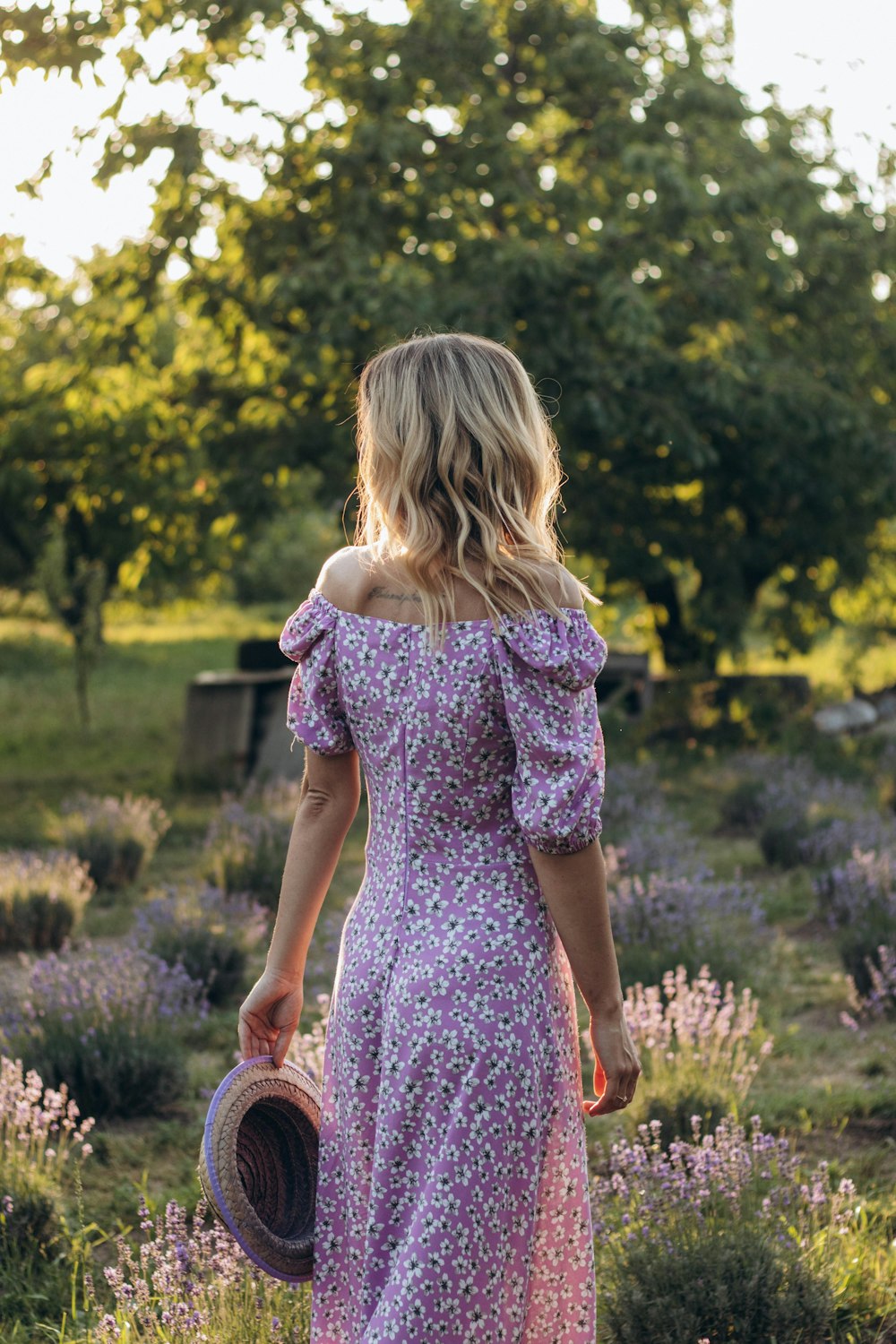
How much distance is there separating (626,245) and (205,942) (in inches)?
265

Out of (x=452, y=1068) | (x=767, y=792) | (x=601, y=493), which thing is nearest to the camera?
(x=452, y=1068)

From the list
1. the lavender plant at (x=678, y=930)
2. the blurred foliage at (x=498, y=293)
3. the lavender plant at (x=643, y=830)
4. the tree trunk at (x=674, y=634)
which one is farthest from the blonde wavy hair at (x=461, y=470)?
the tree trunk at (x=674, y=634)

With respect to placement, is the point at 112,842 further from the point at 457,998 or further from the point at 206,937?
the point at 457,998

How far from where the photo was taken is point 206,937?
18.3 ft

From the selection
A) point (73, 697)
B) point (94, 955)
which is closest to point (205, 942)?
point (94, 955)

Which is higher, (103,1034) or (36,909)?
(103,1034)

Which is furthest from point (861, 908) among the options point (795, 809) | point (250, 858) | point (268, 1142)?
point (268, 1142)

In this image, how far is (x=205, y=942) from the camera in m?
5.56

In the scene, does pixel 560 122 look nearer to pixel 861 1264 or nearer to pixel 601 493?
pixel 601 493

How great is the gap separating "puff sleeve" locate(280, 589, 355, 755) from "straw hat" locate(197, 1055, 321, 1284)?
560 millimetres

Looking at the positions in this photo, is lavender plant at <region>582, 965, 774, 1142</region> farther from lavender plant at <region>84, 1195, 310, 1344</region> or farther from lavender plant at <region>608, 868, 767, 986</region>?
lavender plant at <region>84, 1195, 310, 1344</region>

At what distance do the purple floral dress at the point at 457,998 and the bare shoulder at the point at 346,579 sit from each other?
21 millimetres

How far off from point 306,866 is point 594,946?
0.50m

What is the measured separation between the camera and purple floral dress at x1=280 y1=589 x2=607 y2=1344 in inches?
80.3
